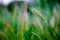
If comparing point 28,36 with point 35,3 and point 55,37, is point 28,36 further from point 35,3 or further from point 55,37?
point 35,3

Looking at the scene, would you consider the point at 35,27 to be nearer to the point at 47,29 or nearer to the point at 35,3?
the point at 47,29

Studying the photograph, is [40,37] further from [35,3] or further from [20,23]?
[35,3]

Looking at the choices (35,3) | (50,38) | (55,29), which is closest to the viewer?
(50,38)

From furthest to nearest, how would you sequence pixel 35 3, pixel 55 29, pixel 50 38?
pixel 35 3
pixel 55 29
pixel 50 38

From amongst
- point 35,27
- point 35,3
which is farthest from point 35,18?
point 35,3

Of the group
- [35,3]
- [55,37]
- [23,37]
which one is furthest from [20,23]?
[35,3]

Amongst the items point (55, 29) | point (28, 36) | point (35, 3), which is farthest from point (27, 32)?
point (35, 3)

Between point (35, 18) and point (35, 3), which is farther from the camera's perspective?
point (35, 3)

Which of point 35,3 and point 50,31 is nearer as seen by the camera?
point 50,31
